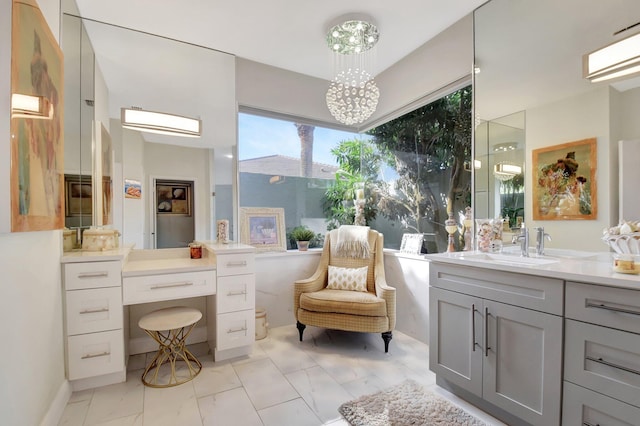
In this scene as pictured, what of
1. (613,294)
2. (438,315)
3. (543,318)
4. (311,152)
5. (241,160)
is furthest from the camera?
(311,152)

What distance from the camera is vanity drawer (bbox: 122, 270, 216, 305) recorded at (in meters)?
2.07

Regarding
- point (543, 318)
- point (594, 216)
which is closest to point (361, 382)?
point (543, 318)

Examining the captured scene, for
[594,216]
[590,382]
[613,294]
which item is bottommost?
[590,382]

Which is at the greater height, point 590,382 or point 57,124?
point 57,124

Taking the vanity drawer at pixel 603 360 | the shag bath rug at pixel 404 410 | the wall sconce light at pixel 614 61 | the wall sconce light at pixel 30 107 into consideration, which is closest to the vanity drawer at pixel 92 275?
the wall sconce light at pixel 30 107

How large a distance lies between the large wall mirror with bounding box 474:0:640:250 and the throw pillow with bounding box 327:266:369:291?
119cm

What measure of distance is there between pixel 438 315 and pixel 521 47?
1973 millimetres

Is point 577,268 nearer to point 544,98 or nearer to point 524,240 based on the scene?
point 524,240

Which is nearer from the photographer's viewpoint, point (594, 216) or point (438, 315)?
point (594, 216)

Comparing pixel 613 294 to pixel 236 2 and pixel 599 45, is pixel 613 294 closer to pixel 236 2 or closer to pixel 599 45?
pixel 599 45

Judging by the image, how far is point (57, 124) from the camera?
63.4 inches

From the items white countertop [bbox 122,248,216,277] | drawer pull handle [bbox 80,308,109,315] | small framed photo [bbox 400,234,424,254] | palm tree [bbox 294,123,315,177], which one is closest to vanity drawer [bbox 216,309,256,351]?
white countertop [bbox 122,248,216,277]

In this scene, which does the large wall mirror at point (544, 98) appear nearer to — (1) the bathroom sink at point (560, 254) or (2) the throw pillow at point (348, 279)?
(1) the bathroom sink at point (560, 254)

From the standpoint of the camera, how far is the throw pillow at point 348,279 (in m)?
2.87
